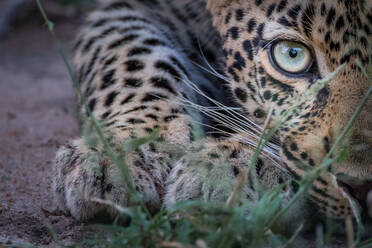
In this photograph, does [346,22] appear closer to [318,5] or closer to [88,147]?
[318,5]

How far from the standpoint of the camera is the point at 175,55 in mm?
2836

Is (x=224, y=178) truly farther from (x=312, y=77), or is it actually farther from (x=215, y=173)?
(x=312, y=77)

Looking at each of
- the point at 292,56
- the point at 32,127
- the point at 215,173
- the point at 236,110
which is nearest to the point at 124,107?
the point at 236,110

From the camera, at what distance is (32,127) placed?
142 inches

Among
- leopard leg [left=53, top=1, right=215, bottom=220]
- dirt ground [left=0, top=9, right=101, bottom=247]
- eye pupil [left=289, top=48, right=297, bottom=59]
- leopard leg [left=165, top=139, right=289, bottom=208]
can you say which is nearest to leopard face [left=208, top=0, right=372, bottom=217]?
eye pupil [left=289, top=48, right=297, bottom=59]

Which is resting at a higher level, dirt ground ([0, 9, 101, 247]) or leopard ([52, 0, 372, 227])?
leopard ([52, 0, 372, 227])

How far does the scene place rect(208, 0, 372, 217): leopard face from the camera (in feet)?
5.87

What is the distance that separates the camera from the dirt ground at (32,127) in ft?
6.39

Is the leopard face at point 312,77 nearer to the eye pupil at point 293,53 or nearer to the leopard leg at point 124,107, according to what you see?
the eye pupil at point 293,53

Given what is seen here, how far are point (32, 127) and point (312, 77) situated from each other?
2.18 meters

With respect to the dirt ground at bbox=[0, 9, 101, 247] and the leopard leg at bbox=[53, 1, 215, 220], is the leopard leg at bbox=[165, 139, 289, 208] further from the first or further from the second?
the dirt ground at bbox=[0, 9, 101, 247]

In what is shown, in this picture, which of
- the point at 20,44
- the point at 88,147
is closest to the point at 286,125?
the point at 88,147

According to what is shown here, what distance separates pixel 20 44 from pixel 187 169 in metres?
4.76

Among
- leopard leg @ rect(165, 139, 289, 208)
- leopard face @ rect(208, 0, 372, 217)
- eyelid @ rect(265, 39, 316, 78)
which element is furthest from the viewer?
eyelid @ rect(265, 39, 316, 78)
